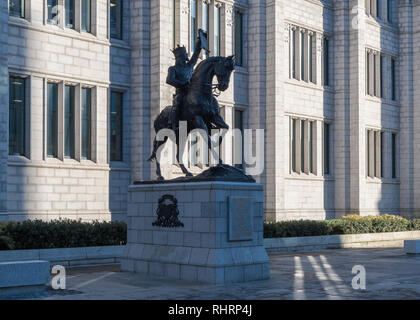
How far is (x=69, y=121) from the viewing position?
2558 cm

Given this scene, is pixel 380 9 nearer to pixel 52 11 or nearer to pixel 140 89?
pixel 140 89

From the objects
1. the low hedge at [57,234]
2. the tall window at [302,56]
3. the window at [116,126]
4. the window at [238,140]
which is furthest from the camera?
the tall window at [302,56]

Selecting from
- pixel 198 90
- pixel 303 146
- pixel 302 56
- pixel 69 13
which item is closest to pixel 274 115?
pixel 303 146

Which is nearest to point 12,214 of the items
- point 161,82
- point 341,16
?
point 161,82

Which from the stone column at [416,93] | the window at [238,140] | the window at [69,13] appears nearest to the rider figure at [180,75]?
the window at [69,13]

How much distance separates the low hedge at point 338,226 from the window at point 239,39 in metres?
9.37

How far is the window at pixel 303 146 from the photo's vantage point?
34.6 meters

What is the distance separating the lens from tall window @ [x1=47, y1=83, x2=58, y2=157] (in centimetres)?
2478

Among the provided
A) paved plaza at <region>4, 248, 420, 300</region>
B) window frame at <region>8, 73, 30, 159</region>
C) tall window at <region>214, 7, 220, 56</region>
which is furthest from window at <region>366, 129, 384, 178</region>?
window frame at <region>8, 73, 30, 159</region>

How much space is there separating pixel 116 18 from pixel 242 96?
7968 millimetres

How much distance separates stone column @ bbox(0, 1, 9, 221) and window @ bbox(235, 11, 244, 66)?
506 inches

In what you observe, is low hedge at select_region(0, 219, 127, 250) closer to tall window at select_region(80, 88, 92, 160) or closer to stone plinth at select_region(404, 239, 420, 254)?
tall window at select_region(80, 88, 92, 160)

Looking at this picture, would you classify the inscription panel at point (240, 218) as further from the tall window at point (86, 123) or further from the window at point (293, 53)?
the window at point (293, 53)
